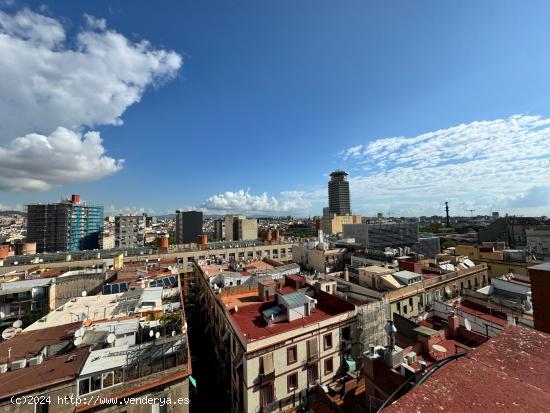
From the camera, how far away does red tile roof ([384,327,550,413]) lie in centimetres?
237

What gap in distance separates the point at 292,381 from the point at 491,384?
19085mm

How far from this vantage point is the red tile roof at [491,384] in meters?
2.37

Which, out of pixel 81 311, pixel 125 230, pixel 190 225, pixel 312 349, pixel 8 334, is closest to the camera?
pixel 8 334

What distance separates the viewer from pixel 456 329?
A: 20.3 metres

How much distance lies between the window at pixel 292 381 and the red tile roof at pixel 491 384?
1787 cm

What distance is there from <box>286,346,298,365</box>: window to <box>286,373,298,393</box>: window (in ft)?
3.12

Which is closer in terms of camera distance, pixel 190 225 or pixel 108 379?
pixel 108 379

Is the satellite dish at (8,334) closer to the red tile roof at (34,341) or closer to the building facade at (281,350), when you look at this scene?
the red tile roof at (34,341)

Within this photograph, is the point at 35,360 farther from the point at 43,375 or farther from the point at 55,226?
the point at 55,226

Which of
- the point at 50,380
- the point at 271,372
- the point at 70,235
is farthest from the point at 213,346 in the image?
the point at 70,235

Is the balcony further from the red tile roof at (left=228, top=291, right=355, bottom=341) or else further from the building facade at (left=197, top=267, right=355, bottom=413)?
the red tile roof at (left=228, top=291, right=355, bottom=341)

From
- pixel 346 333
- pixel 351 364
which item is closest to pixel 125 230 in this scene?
pixel 346 333

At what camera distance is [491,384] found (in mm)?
2729

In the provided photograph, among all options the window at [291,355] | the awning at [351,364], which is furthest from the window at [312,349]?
the awning at [351,364]
